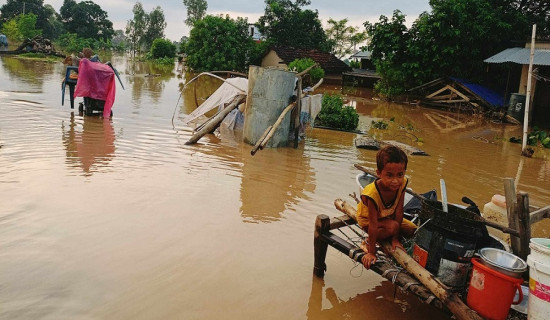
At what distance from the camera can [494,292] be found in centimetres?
265

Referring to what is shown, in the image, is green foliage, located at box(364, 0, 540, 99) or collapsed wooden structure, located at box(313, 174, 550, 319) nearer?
collapsed wooden structure, located at box(313, 174, 550, 319)

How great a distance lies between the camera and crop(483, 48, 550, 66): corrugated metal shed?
16.0m

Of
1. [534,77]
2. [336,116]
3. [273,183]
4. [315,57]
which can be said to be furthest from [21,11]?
[273,183]

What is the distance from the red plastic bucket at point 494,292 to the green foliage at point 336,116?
10.3m

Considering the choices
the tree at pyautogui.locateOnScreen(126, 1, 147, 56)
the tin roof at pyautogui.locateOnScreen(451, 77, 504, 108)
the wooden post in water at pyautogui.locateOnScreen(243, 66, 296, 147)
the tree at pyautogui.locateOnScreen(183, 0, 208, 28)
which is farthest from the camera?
the tree at pyautogui.locateOnScreen(183, 0, 208, 28)

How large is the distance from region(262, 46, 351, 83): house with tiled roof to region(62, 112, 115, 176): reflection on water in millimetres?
24348

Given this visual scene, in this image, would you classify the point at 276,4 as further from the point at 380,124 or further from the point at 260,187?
the point at 260,187

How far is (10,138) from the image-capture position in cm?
784

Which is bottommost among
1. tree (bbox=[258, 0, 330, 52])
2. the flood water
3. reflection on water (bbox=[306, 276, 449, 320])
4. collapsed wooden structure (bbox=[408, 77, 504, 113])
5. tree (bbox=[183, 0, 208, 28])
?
reflection on water (bbox=[306, 276, 449, 320])

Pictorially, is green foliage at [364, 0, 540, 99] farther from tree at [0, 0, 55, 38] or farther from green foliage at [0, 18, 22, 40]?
tree at [0, 0, 55, 38]

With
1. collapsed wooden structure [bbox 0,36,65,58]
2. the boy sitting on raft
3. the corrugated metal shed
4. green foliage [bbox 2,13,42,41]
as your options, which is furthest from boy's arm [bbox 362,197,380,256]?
green foliage [bbox 2,13,42,41]

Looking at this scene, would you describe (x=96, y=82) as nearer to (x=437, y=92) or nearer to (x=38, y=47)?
(x=437, y=92)

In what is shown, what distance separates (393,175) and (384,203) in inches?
11.0

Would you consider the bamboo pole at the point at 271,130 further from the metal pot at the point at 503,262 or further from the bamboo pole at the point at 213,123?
the metal pot at the point at 503,262
